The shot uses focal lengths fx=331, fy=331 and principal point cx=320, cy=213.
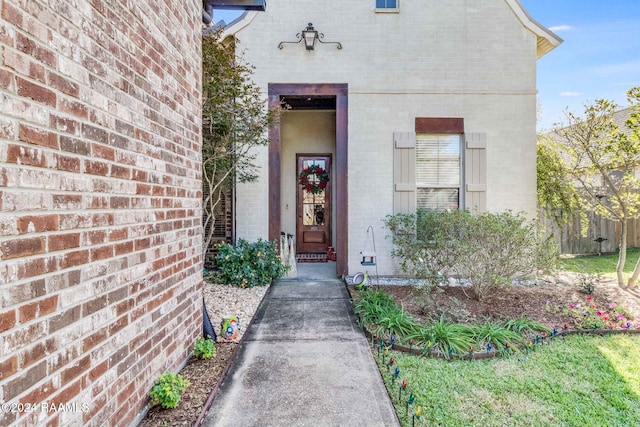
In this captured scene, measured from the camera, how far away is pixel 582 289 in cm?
512

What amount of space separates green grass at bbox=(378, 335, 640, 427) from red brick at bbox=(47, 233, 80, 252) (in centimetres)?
217

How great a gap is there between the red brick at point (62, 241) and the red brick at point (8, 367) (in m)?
0.39

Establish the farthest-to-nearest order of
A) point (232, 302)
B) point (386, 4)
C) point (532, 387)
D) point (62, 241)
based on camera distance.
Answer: point (386, 4)
point (232, 302)
point (532, 387)
point (62, 241)

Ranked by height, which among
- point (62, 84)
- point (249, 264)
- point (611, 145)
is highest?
point (611, 145)

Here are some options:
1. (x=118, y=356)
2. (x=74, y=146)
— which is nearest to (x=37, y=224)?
(x=74, y=146)

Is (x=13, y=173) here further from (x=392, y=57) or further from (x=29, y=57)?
(x=392, y=57)

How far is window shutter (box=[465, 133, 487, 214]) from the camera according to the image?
605 centimetres

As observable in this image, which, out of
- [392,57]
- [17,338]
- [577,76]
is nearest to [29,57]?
[17,338]

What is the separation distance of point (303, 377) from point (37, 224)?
2137 millimetres

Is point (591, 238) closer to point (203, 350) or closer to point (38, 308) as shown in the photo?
point (203, 350)

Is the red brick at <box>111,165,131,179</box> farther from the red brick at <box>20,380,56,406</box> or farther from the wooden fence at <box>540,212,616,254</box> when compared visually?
the wooden fence at <box>540,212,616,254</box>

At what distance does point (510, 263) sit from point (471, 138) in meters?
2.66

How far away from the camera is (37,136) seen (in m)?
1.24

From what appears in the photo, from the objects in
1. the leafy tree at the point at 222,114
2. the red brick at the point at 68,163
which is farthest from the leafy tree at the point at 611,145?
the red brick at the point at 68,163
